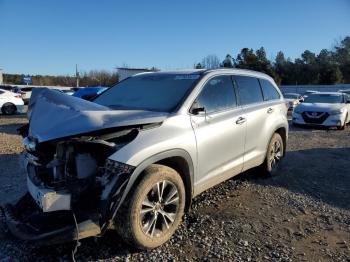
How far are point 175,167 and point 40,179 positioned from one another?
1.40m

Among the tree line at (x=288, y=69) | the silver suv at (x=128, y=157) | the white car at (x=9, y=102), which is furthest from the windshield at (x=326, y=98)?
the tree line at (x=288, y=69)

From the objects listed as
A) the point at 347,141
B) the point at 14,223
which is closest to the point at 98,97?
the point at 14,223

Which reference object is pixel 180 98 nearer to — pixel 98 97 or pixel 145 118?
pixel 145 118

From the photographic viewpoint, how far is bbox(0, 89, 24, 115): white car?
19.7m

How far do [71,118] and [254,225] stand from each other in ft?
8.34

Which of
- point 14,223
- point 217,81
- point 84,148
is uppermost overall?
point 217,81

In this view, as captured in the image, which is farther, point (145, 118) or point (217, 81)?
point (217, 81)

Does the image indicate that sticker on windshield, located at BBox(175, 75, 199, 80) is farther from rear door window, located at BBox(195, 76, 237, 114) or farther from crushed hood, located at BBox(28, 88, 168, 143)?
crushed hood, located at BBox(28, 88, 168, 143)

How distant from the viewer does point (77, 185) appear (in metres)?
3.37

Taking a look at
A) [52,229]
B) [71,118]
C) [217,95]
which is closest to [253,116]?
[217,95]

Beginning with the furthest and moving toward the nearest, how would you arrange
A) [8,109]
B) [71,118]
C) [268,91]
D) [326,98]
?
[8,109] < [326,98] < [268,91] < [71,118]

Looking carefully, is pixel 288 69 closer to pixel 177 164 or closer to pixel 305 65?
pixel 305 65

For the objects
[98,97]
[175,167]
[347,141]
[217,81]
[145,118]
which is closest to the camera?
[145,118]

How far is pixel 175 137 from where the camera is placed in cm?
393
